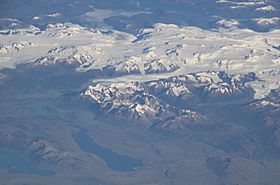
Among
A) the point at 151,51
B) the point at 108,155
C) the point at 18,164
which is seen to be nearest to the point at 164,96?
the point at 151,51

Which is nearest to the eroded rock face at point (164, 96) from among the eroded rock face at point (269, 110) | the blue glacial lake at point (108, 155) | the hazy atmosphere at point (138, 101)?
the hazy atmosphere at point (138, 101)

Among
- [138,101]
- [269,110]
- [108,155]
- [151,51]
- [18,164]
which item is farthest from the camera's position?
[151,51]

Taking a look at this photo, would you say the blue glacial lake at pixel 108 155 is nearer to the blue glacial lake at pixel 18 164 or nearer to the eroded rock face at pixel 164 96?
the eroded rock face at pixel 164 96

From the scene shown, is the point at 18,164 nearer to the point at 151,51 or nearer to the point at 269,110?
the point at 269,110

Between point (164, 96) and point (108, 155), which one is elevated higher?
point (164, 96)

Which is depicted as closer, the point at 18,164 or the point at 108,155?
the point at 18,164

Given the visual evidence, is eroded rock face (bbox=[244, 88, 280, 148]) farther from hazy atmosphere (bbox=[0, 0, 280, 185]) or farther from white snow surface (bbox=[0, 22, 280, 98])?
white snow surface (bbox=[0, 22, 280, 98])

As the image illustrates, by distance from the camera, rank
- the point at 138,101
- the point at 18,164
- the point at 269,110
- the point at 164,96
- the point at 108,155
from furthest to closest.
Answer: the point at 164,96 → the point at 138,101 → the point at 269,110 → the point at 108,155 → the point at 18,164

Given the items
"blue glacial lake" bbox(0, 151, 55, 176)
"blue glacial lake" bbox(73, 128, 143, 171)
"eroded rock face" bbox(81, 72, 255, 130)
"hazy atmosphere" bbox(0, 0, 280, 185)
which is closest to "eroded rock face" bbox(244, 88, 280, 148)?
"hazy atmosphere" bbox(0, 0, 280, 185)
